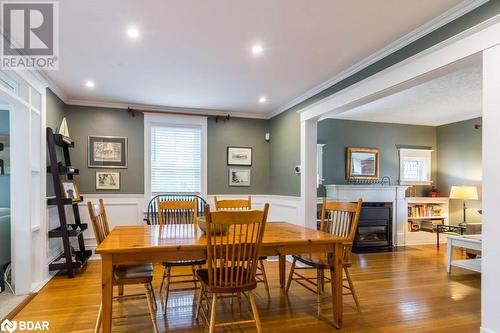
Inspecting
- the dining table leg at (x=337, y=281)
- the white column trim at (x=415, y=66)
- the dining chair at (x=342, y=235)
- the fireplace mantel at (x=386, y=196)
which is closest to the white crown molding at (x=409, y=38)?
the white column trim at (x=415, y=66)

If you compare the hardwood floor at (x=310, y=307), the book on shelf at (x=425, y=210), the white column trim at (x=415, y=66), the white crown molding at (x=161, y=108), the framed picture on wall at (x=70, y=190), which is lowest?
the hardwood floor at (x=310, y=307)

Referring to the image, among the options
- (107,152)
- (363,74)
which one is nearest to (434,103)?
(363,74)

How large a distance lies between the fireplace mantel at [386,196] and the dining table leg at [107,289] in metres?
4.66

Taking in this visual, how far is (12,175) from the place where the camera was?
3.41 metres

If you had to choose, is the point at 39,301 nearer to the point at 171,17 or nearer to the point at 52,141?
the point at 52,141

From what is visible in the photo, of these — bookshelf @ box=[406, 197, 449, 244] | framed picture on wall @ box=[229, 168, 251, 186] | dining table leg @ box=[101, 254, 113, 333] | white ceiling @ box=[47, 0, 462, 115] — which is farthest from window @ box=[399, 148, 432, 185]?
dining table leg @ box=[101, 254, 113, 333]

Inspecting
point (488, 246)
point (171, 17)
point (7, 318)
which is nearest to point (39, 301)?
point (7, 318)

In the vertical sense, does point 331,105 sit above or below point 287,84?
below

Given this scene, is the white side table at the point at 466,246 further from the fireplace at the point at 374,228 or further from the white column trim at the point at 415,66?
the white column trim at the point at 415,66

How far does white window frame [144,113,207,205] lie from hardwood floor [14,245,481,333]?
1.70m

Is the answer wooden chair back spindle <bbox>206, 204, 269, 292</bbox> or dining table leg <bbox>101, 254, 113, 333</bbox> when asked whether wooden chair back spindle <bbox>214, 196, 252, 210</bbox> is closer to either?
wooden chair back spindle <bbox>206, 204, 269, 292</bbox>

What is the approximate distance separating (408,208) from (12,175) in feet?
22.0

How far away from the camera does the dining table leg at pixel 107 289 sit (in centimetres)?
211

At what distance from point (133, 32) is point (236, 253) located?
2048 mm
